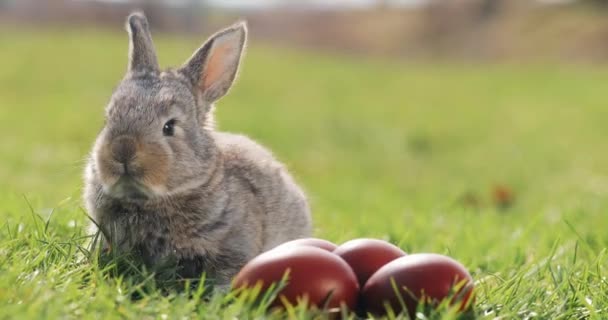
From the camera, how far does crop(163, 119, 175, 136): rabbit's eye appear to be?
14.0 feet

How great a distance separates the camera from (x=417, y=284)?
3.53 m

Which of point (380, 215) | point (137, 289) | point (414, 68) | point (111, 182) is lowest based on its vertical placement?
point (414, 68)

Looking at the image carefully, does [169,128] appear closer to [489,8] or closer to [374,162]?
[374,162]

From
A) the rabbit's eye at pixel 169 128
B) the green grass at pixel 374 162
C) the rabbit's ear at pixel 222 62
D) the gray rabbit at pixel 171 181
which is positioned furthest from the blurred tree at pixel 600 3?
the rabbit's eye at pixel 169 128

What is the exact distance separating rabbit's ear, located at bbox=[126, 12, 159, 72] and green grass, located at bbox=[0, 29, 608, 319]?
704 mm

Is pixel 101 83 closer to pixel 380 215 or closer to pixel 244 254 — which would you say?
pixel 380 215

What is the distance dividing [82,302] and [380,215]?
410cm

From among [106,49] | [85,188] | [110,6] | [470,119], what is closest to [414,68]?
[106,49]

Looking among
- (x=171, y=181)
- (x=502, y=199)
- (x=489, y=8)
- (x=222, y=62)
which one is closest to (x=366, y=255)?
(x=171, y=181)

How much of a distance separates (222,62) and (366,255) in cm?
154

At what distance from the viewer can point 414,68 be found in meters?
29.0

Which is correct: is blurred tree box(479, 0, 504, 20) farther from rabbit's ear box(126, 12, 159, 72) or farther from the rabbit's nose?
the rabbit's nose

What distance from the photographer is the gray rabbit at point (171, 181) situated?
405 cm

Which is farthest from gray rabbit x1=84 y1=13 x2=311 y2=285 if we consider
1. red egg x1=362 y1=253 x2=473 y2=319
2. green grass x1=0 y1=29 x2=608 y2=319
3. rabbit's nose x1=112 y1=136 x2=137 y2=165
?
red egg x1=362 y1=253 x2=473 y2=319
